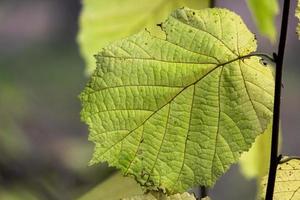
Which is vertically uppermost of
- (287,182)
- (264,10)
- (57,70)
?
(57,70)

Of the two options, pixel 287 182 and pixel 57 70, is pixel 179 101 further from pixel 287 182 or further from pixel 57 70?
pixel 57 70

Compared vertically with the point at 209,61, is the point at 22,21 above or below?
above

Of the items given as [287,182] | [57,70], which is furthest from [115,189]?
[57,70]

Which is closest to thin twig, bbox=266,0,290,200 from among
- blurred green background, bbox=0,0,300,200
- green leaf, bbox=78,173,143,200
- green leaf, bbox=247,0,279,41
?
green leaf, bbox=78,173,143,200

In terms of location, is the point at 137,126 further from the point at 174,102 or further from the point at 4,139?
the point at 4,139

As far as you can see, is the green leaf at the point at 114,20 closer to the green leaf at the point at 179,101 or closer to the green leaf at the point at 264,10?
the green leaf at the point at 264,10

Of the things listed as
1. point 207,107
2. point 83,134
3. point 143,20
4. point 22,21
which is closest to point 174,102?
point 207,107
